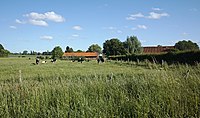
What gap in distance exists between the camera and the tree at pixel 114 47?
13062 cm

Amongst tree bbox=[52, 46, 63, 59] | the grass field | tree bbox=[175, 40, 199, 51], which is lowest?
the grass field

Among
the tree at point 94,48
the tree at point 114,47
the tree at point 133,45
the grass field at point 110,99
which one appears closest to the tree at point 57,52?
the tree at point 114,47

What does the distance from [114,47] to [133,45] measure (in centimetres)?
1670

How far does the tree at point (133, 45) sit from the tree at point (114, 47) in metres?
4.86

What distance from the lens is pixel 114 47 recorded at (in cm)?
13562

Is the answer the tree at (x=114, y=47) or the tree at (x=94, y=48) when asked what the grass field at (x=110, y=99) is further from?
the tree at (x=94, y=48)

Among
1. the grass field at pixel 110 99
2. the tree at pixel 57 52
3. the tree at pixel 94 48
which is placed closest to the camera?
the grass field at pixel 110 99

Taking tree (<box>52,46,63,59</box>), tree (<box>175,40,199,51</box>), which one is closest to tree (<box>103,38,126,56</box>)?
tree (<box>52,46,63,59</box>)

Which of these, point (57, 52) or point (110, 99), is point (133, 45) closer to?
point (57, 52)

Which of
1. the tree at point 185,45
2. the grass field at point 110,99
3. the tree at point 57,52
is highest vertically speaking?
the tree at point 185,45

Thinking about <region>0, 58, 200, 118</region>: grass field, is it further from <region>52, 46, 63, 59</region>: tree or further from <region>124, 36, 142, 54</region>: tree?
<region>52, 46, 63, 59</region>: tree

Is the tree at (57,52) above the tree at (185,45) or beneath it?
beneath

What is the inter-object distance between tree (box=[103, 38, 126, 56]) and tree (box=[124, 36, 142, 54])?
486 cm

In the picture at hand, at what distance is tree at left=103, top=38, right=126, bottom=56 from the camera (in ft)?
429
